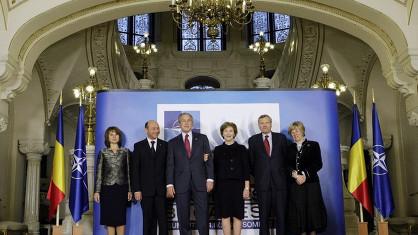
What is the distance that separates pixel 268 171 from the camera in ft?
22.9

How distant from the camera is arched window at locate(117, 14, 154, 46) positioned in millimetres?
21094

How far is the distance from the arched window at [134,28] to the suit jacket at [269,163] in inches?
573

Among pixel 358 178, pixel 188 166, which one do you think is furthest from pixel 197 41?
pixel 188 166

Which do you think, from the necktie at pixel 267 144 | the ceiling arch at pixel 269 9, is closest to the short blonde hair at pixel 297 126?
the necktie at pixel 267 144

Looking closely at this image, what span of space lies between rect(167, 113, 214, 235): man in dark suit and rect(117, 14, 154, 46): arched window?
47.2 feet

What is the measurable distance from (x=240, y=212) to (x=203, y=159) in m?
0.79

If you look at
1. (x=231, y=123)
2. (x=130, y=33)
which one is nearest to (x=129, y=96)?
(x=231, y=123)

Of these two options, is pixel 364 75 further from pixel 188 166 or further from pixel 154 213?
pixel 154 213

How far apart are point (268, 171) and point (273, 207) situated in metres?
0.44

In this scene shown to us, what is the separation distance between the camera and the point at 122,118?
7.60 metres

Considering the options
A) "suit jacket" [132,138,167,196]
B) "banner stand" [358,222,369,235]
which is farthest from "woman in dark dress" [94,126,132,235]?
"banner stand" [358,222,369,235]

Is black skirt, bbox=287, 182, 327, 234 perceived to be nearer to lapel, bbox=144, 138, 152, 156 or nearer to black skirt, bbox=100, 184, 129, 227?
lapel, bbox=144, 138, 152, 156

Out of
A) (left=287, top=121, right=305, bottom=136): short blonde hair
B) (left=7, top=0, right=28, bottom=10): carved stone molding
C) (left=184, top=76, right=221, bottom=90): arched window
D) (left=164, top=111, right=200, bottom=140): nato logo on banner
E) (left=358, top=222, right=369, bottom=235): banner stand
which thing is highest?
(left=184, top=76, right=221, bottom=90): arched window

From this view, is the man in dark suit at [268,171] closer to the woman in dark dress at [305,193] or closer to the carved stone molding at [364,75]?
the woman in dark dress at [305,193]
